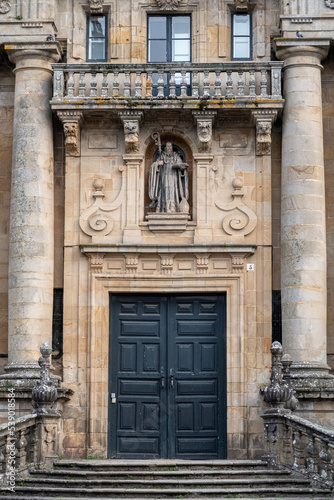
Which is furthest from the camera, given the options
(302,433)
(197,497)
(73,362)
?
(73,362)

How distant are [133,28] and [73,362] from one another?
645 cm

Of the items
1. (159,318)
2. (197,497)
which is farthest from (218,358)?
(197,497)

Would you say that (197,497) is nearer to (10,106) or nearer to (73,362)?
(73,362)

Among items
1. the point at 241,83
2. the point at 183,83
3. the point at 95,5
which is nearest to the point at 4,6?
the point at 95,5

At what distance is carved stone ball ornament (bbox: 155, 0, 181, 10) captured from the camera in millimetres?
20344

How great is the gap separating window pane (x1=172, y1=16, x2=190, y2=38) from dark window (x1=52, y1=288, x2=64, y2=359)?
17.8 feet

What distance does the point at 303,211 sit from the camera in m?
19.1

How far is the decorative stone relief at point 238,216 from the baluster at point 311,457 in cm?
482

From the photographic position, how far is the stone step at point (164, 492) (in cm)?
1531

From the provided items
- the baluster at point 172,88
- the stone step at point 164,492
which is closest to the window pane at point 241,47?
the baluster at point 172,88

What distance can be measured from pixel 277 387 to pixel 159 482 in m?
2.74

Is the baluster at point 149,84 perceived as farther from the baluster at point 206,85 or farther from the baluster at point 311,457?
the baluster at point 311,457

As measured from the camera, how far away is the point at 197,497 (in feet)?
50.2

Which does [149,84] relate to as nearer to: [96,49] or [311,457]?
[96,49]
